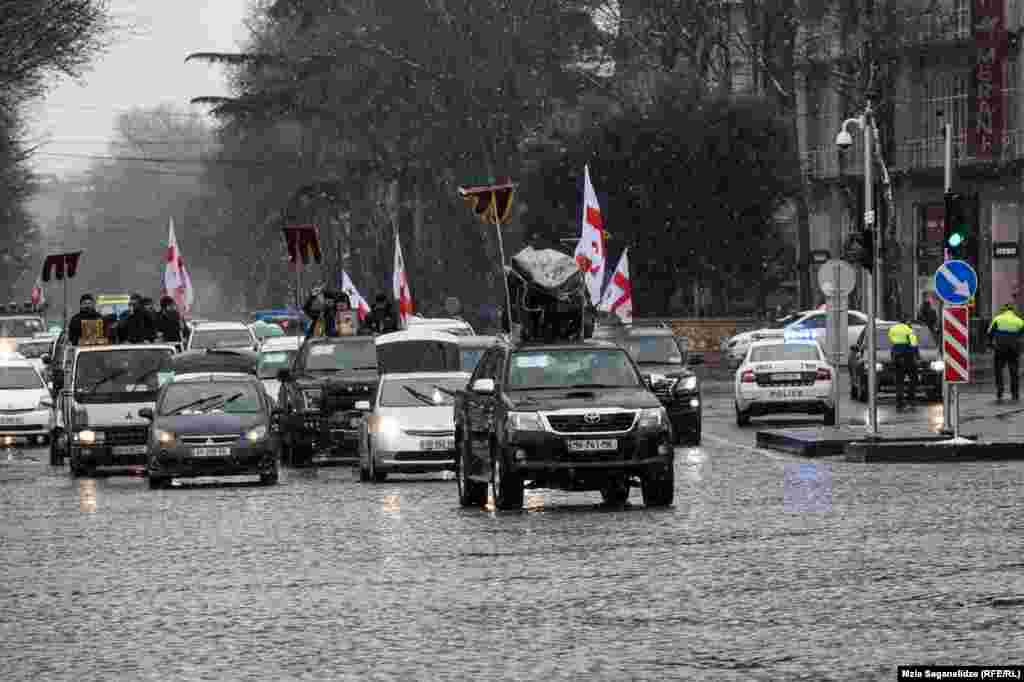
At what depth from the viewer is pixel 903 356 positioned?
5003 cm

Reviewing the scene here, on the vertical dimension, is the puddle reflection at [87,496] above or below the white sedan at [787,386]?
below

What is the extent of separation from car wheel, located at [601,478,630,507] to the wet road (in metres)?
0.24

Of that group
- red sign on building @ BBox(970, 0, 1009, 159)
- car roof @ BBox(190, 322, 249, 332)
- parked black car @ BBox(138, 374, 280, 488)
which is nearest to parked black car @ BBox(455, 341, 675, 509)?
parked black car @ BBox(138, 374, 280, 488)

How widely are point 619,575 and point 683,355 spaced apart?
78.1 ft

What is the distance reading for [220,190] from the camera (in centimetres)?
14200

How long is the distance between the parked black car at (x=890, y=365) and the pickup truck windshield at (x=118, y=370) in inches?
708

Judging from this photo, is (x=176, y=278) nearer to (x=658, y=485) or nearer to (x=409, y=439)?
(x=409, y=439)

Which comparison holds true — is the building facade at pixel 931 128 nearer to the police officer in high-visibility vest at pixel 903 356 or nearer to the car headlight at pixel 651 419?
the police officer in high-visibility vest at pixel 903 356

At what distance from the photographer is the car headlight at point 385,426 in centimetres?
3259

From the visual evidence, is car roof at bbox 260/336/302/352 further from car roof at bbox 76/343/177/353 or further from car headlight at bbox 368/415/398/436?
car headlight at bbox 368/415/398/436

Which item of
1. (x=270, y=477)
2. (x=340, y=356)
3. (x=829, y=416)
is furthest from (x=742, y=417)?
(x=270, y=477)

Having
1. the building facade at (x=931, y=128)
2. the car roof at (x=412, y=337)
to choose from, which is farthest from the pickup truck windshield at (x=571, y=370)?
the building facade at (x=931, y=128)

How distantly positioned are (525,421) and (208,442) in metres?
8.41

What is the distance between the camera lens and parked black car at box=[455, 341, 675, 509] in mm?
24812
